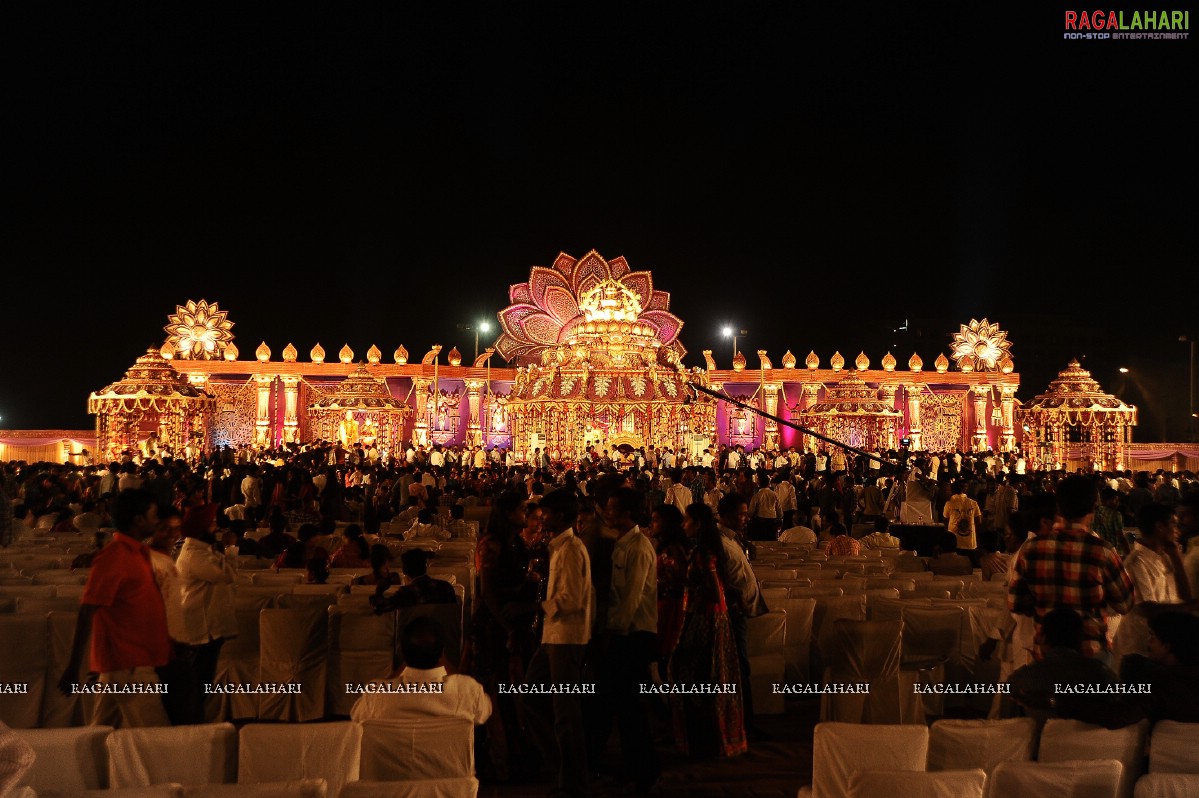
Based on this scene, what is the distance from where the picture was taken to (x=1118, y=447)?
30.2 metres

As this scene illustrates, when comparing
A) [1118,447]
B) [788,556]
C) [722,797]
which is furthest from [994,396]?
[722,797]

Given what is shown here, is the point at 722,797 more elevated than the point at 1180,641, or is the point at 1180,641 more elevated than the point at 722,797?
the point at 1180,641

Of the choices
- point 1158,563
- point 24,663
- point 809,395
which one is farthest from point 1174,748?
point 809,395

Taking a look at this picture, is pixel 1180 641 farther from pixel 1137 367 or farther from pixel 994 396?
pixel 1137 367

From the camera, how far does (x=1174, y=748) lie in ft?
12.1

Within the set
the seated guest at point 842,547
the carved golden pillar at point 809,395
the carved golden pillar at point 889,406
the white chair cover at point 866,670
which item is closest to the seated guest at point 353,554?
the white chair cover at point 866,670

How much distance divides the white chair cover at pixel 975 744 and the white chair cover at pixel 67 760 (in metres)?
2.90

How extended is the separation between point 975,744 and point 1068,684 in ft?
1.78

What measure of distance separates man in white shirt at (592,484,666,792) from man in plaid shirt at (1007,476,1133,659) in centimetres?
188

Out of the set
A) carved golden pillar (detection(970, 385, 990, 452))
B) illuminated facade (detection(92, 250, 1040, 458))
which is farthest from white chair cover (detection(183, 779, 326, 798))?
carved golden pillar (detection(970, 385, 990, 452))

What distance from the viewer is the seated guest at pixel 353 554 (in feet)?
28.0

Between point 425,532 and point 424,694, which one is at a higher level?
point 424,694

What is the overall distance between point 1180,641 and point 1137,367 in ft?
169

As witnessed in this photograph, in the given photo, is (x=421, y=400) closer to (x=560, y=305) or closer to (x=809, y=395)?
(x=560, y=305)
